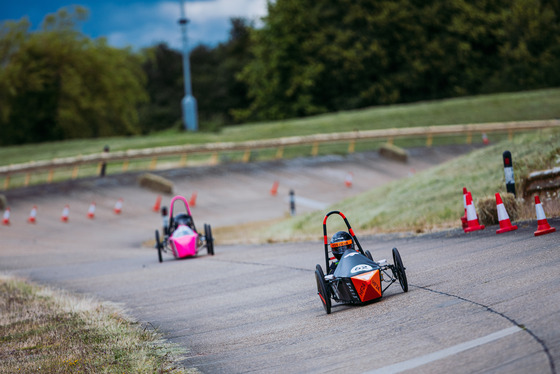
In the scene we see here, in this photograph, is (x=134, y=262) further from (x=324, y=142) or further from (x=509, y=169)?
(x=324, y=142)

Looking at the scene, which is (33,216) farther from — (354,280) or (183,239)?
(354,280)

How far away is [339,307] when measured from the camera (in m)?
9.24

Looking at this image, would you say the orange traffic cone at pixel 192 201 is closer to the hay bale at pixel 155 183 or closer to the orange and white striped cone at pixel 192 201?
the orange and white striped cone at pixel 192 201

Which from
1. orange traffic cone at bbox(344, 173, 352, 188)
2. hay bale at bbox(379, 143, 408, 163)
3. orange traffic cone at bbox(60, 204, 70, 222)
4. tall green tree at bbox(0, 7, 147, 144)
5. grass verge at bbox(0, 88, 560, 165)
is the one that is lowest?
orange traffic cone at bbox(60, 204, 70, 222)

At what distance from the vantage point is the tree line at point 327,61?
229ft

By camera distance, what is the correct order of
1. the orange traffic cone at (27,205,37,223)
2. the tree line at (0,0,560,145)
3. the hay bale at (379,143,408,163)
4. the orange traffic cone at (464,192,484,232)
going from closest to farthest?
the orange traffic cone at (464,192,484,232) → the orange traffic cone at (27,205,37,223) → the hay bale at (379,143,408,163) → the tree line at (0,0,560,145)

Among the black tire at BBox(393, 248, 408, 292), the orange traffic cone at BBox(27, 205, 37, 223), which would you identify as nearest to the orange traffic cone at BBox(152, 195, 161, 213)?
the orange traffic cone at BBox(27, 205, 37, 223)

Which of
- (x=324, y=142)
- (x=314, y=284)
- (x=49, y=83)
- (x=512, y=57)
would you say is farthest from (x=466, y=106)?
(x=314, y=284)

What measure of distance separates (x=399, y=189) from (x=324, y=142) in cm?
2380

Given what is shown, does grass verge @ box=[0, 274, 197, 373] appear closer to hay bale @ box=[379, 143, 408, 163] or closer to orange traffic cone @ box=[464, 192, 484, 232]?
orange traffic cone @ box=[464, 192, 484, 232]

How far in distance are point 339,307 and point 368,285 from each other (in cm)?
82

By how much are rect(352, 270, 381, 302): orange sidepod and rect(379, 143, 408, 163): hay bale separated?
36.8 meters

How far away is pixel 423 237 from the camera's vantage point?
14.8 meters

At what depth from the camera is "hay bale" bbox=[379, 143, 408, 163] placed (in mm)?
44969
